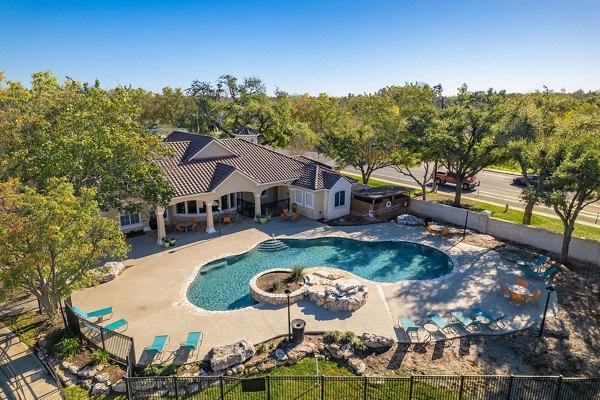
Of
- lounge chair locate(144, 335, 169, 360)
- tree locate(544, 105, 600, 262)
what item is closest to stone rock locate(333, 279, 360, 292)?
lounge chair locate(144, 335, 169, 360)

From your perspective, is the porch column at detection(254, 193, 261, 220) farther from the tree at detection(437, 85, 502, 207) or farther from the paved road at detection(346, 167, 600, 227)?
the paved road at detection(346, 167, 600, 227)

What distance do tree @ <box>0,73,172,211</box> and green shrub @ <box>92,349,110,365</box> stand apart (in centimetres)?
682

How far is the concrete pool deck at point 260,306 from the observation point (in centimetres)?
1559

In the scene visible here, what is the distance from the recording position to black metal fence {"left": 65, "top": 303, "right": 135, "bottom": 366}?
13422 millimetres

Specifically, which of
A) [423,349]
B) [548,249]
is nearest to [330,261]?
[423,349]

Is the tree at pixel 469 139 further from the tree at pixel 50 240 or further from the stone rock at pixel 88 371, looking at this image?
the stone rock at pixel 88 371

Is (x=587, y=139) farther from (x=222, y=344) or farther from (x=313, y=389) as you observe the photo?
(x=222, y=344)

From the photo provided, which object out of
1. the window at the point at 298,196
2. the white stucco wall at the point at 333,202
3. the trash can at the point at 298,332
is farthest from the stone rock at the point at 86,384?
the white stucco wall at the point at 333,202

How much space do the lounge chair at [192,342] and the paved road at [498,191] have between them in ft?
78.8

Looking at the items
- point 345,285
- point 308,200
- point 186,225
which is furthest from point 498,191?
point 186,225

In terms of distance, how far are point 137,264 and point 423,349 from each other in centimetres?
1663

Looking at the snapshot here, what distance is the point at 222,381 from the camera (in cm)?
1181

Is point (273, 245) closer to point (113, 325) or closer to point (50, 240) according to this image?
point (113, 325)

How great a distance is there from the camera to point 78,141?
16875mm
